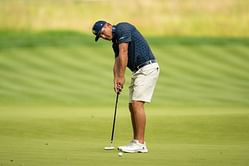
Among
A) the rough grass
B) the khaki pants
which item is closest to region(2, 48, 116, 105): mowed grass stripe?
the rough grass

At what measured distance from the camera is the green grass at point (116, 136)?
9648mm

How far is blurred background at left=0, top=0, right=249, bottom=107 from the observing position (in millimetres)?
22078

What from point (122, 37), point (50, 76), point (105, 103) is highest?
point (50, 76)

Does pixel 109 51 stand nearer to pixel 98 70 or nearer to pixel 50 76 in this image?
pixel 98 70

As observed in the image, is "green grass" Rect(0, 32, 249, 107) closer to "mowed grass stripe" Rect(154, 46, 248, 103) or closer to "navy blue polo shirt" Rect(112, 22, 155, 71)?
"mowed grass stripe" Rect(154, 46, 248, 103)

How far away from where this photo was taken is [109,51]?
2725cm

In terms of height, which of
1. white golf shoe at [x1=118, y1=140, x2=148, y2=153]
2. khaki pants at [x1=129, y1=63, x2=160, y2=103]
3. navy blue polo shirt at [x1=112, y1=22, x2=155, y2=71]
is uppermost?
navy blue polo shirt at [x1=112, y1=22, x2=155, y2=71]

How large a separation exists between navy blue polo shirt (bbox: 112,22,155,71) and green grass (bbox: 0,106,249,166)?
3.41ft

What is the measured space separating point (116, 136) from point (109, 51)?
45.7ft

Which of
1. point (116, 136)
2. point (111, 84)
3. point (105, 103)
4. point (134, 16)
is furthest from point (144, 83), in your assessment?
point (134, 16)

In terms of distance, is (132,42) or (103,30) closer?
(103,30)

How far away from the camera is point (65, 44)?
2784cm

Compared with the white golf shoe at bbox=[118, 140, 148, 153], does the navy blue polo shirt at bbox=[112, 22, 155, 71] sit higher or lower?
higher

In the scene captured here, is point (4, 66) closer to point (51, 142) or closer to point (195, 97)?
point (195, 97)
